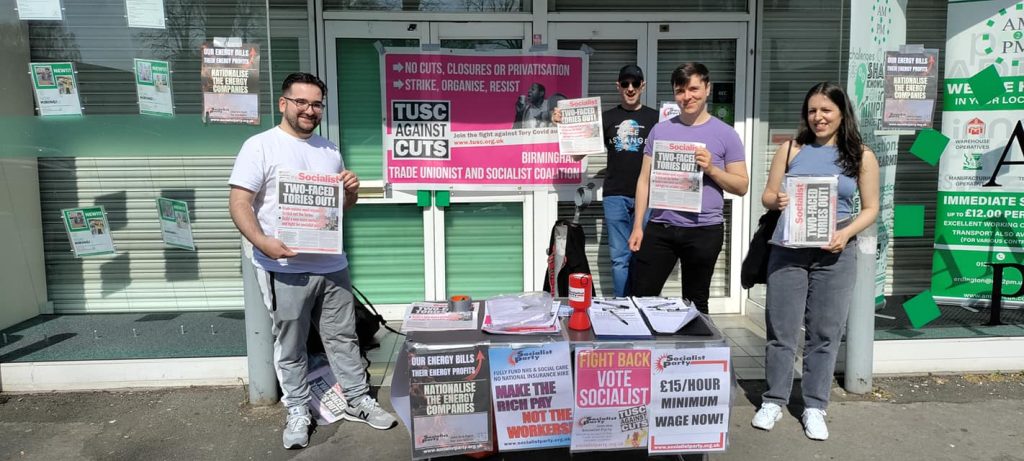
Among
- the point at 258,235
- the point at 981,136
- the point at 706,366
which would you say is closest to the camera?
the point at 706,366

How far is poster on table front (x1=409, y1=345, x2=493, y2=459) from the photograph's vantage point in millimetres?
2715

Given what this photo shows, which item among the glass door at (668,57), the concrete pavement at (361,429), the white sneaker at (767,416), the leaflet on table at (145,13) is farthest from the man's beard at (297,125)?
the white sneaker at (767,416)

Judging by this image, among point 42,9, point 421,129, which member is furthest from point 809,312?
point 42,9

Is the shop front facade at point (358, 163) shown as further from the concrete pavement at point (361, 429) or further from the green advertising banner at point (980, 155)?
the concrete pavement at point (361, 429)

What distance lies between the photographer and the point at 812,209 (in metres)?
3.22

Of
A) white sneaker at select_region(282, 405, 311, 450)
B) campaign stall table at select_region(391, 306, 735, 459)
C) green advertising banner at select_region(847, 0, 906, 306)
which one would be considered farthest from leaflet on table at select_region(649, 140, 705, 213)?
white sneaker at select_region(282, 405, 311, 450)

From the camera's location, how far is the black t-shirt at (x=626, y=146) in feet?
14.9

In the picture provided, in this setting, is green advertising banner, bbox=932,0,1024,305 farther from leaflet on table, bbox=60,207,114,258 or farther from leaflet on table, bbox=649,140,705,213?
leaflet on table, bbox=60,207,114,258

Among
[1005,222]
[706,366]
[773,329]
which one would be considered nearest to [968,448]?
[773,329]

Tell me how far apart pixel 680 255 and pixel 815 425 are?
114 centimetres

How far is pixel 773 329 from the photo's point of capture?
11.6 ft

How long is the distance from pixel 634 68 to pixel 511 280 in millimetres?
2101

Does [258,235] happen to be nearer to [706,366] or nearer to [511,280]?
[706,366]

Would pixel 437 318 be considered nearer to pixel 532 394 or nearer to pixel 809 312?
pixel 532 394
